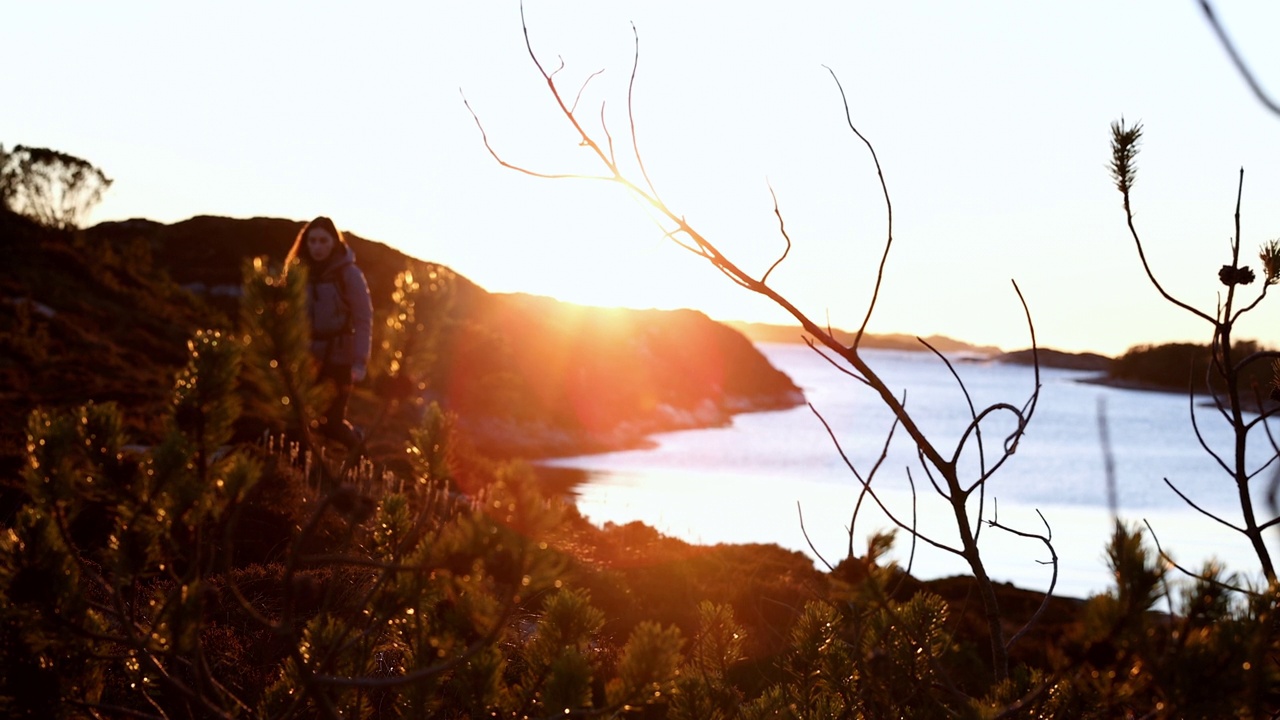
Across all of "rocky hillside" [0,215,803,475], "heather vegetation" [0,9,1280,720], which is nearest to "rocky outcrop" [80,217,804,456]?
"rocky hillside" [0,215,803,475]

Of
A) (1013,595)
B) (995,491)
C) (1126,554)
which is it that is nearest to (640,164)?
(1126,554)

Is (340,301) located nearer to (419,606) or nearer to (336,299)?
(336,299)

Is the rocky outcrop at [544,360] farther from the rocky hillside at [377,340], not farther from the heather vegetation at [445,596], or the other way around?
the heather vegetation at [445,596]

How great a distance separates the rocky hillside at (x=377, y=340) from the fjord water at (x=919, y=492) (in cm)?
282

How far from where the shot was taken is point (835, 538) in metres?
15.1

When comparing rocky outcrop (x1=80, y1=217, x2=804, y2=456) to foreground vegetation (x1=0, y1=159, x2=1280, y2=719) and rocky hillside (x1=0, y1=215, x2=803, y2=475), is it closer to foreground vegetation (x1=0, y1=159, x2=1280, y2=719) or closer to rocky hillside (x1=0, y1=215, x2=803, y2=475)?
rocky hillside (x1=0, y1=215, x2=803, y2=475)

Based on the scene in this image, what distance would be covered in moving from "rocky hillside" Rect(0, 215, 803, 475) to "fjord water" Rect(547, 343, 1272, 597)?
282 centimetres

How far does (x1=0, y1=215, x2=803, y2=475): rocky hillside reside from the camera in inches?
704

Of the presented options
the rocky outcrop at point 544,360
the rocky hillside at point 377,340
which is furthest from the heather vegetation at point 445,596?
the rocky outcrop at point 544,360

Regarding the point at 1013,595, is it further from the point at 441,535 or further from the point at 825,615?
the point at 441,535

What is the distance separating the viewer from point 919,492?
2572 cm

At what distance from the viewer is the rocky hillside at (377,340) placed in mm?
17875

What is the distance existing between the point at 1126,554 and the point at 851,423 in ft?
189

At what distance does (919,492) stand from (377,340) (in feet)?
84.6
